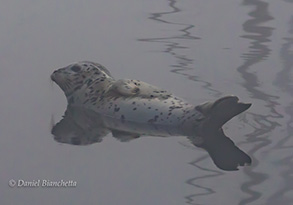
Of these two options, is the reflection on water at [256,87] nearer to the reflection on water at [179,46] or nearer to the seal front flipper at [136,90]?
the reflection on water at [179,46]

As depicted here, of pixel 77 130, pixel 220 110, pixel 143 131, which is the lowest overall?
pixel 77 130

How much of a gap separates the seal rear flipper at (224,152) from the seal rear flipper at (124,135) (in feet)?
2.04

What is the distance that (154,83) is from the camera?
8.53 metres

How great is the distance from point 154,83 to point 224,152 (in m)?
2.26

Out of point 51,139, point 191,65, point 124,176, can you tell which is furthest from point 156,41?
point 124,176

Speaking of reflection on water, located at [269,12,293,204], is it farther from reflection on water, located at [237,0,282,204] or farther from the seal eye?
the seal eye

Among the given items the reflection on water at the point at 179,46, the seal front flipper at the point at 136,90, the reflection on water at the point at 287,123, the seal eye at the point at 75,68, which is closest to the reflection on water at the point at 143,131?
the seal front flipper at the point at 136,90

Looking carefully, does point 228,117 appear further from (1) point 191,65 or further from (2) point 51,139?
(1) point 191,65

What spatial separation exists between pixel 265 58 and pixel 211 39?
4.66ft

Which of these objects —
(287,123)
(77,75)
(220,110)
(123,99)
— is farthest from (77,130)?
(287,123)

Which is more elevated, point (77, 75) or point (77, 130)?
point (77, 75)

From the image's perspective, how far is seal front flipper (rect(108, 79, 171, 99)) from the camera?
7.17 metres

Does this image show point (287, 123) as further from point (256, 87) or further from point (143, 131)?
point (256, 87)

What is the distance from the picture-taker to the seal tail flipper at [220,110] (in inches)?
248
